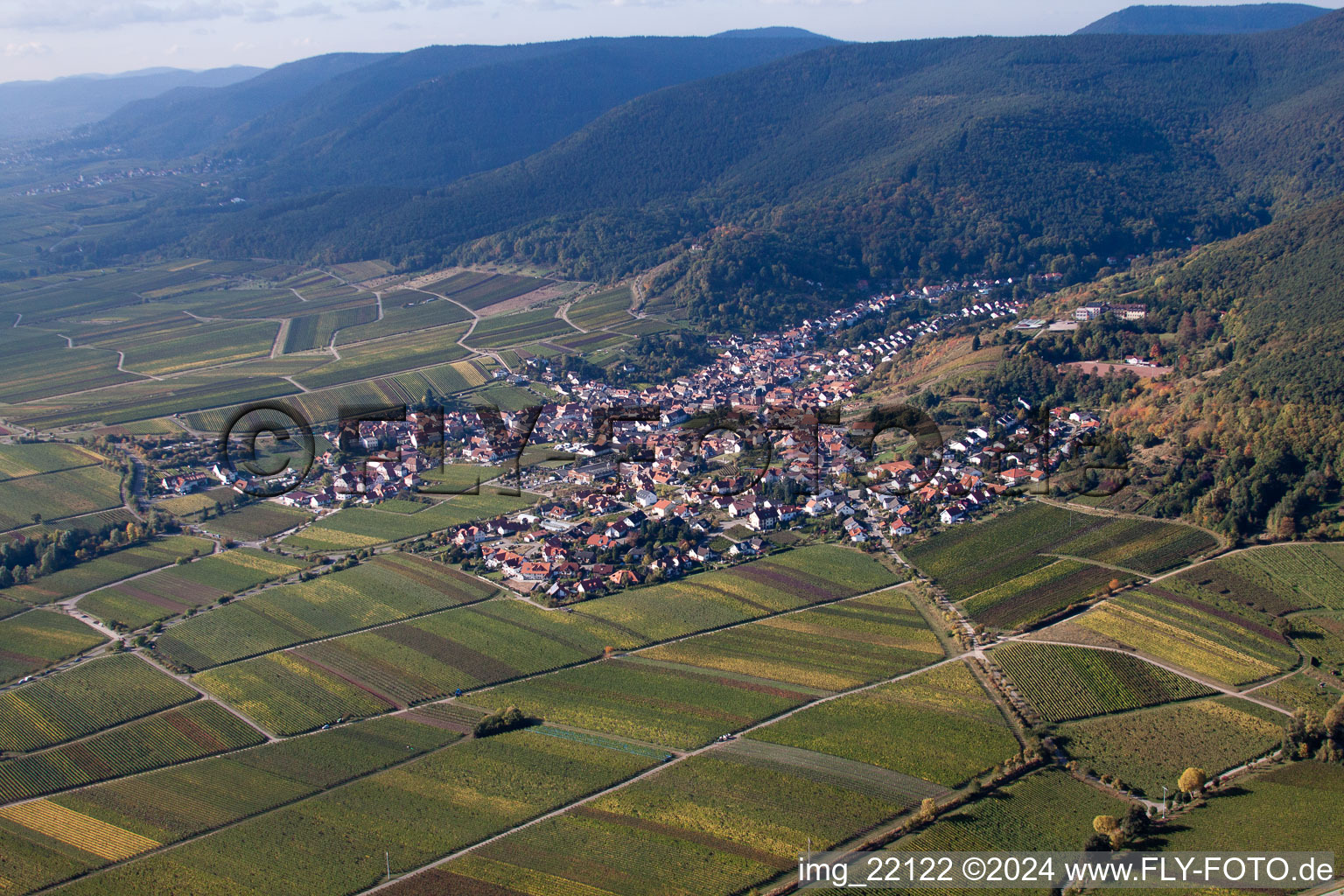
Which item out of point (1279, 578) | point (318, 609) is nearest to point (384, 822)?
point (318, 609)

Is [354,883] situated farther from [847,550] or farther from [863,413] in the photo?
[863,413]

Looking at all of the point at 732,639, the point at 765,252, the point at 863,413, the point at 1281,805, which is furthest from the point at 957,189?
the point at 1281,805

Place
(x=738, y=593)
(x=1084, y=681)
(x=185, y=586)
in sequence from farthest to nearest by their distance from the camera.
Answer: (x=185, y=586), (x=738, y=593), (x=1084, y=681)

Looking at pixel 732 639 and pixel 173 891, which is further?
pixel 732 639

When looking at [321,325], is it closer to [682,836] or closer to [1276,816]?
[682,836]

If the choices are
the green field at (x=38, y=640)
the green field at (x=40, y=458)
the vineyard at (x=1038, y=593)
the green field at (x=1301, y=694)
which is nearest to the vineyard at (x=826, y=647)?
the vineyard at (x=1038, y=593)


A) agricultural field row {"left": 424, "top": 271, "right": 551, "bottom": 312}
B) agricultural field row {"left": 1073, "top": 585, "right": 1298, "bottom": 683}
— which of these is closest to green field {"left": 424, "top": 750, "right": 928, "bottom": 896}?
agricultural field row {"left": 1073, "top": 585, "right": 1298, "bottom": 683}
